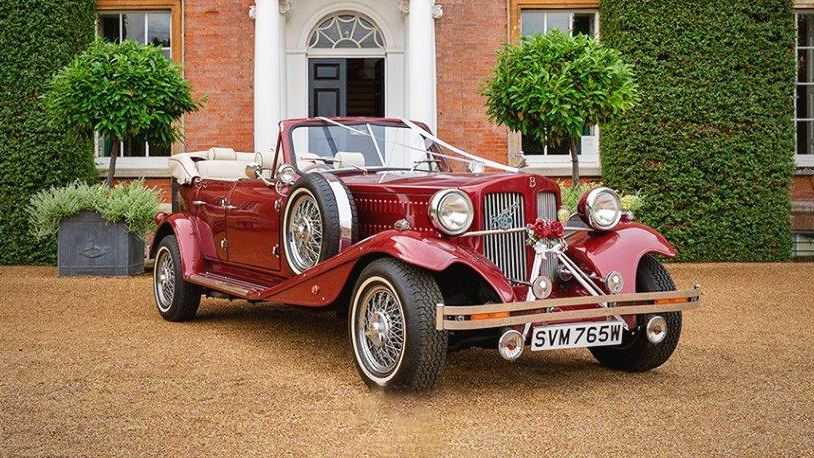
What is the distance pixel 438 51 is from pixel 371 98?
134cm

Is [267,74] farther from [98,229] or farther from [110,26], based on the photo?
[110,26]

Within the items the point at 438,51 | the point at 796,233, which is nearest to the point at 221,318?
the point at 438,51

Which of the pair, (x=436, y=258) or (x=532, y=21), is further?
(x=532, y=21)

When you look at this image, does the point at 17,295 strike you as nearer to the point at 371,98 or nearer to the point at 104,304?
the point at 104,304

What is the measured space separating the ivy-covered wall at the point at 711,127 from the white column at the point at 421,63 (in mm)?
2556

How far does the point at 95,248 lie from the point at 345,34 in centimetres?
522

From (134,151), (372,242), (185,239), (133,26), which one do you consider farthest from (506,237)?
(133,26)

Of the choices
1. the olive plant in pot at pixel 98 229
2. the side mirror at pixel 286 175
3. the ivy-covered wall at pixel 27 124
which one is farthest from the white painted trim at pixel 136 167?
the side mirror at pixel 286 175

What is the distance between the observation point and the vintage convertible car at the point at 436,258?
14.3 feet

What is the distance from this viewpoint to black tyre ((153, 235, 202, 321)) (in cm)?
692

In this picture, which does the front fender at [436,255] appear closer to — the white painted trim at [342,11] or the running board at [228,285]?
the running board at [228,285]

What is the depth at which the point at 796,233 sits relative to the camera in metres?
13.0

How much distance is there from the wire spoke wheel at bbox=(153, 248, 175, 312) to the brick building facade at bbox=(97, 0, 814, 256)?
19.2 feet

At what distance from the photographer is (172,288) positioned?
23.2 ft
